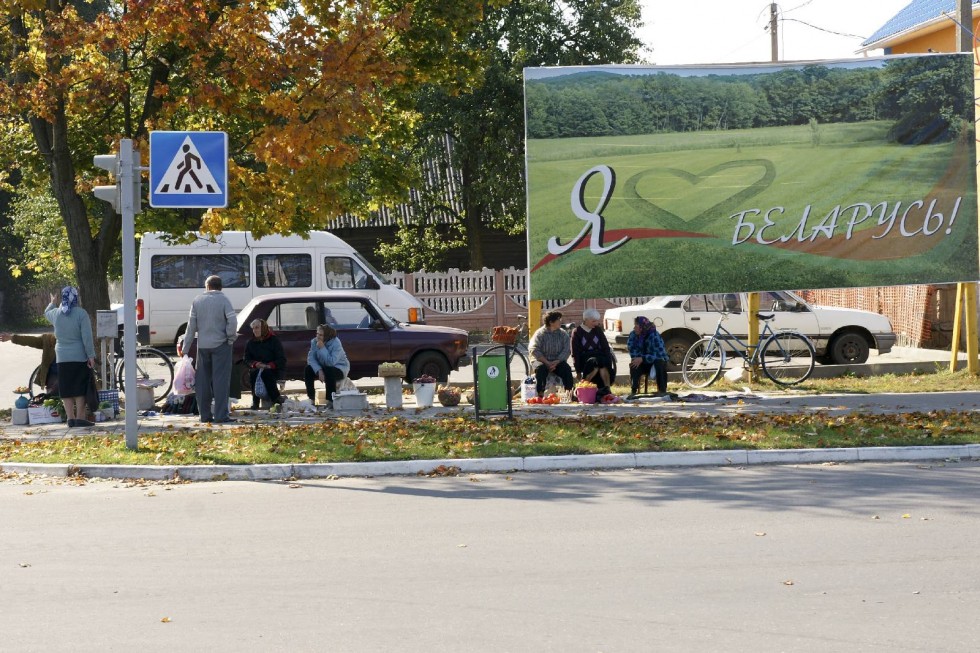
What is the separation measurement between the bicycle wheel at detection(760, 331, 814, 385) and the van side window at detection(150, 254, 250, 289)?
12.1 meters

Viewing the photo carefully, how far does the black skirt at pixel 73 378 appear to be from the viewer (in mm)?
14086

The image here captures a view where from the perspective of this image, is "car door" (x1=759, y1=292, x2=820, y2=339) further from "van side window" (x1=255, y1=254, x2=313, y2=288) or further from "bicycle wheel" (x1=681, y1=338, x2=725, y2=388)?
"van side window" (x1=255, y1=254, x2=313, y2=288)

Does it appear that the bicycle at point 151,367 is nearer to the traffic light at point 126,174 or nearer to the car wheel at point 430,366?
the car wheel at point 430,366

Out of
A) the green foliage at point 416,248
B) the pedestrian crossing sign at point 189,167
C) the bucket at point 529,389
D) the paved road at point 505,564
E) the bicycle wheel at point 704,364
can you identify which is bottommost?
the paved road at point 505,564

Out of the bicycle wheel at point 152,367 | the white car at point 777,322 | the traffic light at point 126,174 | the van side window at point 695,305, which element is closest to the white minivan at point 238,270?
the bicycle wheel at point 152,367

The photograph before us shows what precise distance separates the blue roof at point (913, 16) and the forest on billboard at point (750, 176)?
1134 centimetres

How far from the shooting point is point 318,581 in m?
6.79

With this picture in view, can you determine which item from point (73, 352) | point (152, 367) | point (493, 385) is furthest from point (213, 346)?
point (152, 367)

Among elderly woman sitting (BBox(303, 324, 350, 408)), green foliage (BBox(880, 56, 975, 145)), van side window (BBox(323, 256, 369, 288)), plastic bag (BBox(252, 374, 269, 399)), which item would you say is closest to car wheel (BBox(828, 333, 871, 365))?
green foliage (BBox(880, 56, 975, 145))

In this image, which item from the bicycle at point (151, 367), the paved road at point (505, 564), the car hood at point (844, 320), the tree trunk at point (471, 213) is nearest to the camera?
the paved road at point (505, 564)

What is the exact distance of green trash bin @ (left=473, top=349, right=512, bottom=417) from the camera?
13492 millimetres

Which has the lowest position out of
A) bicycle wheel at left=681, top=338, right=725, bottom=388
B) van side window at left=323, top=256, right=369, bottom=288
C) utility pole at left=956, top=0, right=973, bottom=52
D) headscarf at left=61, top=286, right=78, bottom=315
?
bicycle wheel at left=681, top=338, right=725, bottom=388

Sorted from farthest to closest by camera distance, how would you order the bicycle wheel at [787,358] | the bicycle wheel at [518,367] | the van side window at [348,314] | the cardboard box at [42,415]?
the van side window at [348,314] < the bicycle wheel at [787,358] < the bicycle wheel at [518,367] < the cardboard box at [42,415]

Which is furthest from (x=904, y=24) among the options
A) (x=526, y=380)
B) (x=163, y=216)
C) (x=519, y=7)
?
(x=163, y=216)
